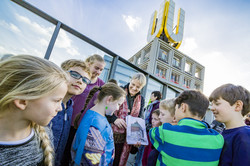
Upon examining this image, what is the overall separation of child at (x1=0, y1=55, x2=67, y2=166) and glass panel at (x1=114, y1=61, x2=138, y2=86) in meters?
2.06

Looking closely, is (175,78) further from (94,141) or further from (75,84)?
(94,141)

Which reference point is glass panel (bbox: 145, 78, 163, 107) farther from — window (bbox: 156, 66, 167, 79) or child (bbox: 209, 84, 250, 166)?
window (bbox: 156, 66, 167, 79)

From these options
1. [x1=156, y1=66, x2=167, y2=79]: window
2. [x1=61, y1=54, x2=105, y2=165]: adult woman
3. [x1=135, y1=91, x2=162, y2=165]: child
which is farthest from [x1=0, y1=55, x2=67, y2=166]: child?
[x1=156, y1=66, x2=167, y2=79]: window

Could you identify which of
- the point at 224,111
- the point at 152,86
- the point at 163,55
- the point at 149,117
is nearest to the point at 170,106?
the point at 224,111

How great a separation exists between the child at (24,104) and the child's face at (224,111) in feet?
4.84

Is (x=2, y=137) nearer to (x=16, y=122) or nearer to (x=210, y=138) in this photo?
(x=16, y=122)

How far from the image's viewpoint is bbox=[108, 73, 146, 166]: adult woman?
62.7 inches

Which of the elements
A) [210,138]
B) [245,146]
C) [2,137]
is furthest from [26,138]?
[245,146]

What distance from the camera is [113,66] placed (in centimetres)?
257

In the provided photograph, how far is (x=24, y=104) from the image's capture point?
1.97 ft

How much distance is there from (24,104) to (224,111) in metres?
1.65

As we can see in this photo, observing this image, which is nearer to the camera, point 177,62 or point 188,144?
point 188,144

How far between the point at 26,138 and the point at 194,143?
1225 mm

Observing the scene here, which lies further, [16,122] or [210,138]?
[210,138]
